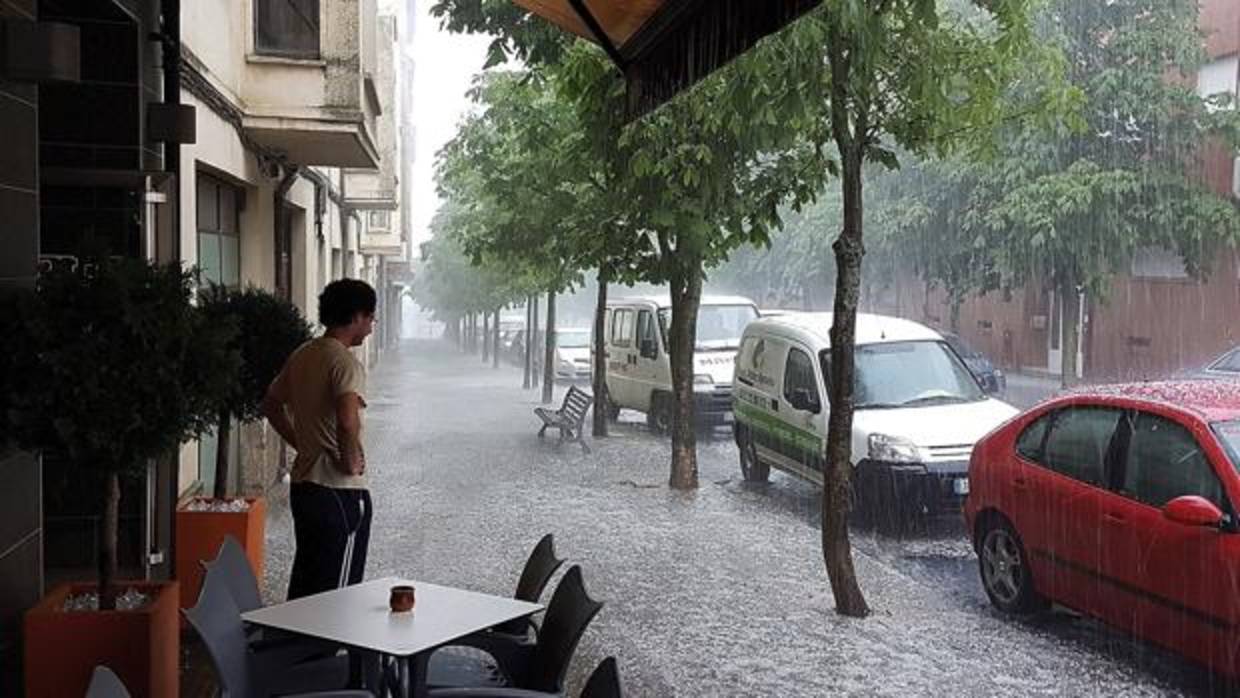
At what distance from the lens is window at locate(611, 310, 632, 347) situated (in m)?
21.1

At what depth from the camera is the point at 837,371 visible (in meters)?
8.04

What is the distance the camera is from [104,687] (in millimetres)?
3064

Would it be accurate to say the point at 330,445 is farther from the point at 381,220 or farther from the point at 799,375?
the point at 381,220

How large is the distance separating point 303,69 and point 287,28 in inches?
21.9

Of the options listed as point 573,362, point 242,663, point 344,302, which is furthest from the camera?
point 573,362

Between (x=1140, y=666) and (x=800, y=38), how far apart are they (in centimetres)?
396

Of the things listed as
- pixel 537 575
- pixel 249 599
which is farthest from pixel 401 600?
pixel 249 599

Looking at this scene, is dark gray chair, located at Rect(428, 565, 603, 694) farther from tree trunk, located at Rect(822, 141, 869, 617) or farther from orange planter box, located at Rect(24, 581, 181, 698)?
tree trunk, located at Rect(822, 141, 869, 617)

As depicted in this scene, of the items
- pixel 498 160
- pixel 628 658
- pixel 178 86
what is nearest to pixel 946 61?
pixel 628 658

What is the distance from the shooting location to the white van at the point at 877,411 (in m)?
10.9

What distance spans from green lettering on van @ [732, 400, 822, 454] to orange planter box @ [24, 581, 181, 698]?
798cm

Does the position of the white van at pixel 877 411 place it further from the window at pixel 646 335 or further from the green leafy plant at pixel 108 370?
the green leafy plant at pixel 108 370

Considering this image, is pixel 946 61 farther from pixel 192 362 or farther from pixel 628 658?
pixel 192 362

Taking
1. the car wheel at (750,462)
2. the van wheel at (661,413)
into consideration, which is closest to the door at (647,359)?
the van wheel at (661,413)
